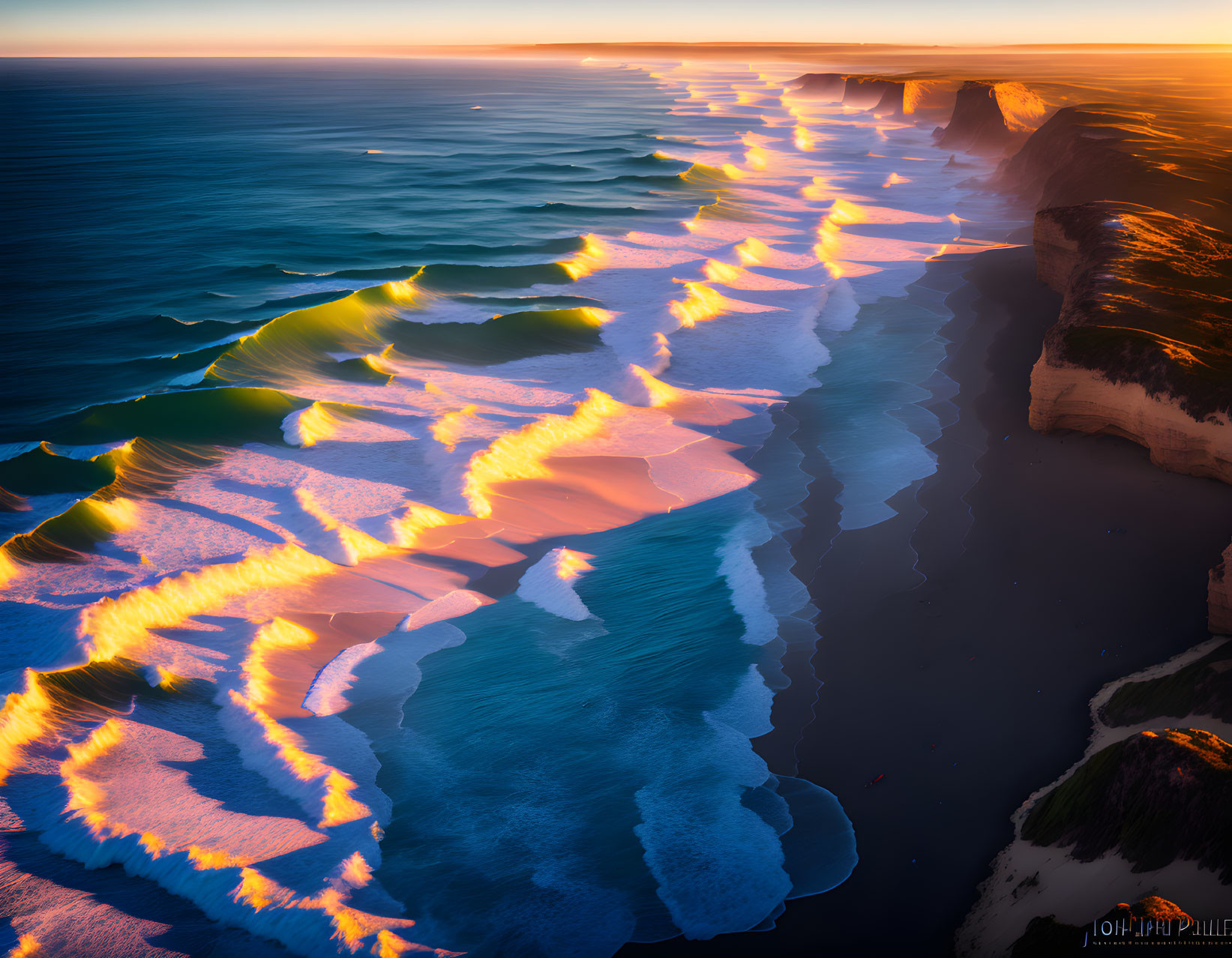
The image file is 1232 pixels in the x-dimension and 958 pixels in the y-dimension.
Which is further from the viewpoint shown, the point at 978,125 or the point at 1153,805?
the point at 978,125

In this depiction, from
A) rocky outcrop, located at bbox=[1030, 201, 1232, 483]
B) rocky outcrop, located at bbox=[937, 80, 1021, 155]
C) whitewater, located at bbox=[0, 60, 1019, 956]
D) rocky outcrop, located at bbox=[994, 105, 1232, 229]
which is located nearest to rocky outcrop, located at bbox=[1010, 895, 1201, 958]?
whitewater, located at bbox=[0, 60, 1019, 956]

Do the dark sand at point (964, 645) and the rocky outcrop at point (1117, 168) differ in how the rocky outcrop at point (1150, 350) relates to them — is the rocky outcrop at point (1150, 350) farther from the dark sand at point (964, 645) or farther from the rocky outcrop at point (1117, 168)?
the rocky outcrop at point (1117, 168)

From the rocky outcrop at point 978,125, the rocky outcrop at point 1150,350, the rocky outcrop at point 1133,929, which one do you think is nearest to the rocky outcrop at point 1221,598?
the rocky outcrop at point 1150,350

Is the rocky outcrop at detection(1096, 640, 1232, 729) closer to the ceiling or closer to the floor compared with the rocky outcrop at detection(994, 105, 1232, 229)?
closer to the floor

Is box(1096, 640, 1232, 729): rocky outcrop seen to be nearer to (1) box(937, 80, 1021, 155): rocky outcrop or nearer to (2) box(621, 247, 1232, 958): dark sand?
(2) box(621, 247, 1232, 958): dark sand

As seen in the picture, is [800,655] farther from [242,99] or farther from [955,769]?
[242,99]

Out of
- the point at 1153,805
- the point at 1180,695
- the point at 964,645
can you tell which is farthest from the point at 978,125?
the point at 1153,805

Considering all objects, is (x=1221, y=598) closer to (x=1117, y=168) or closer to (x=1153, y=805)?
(x=1153, y=805)
